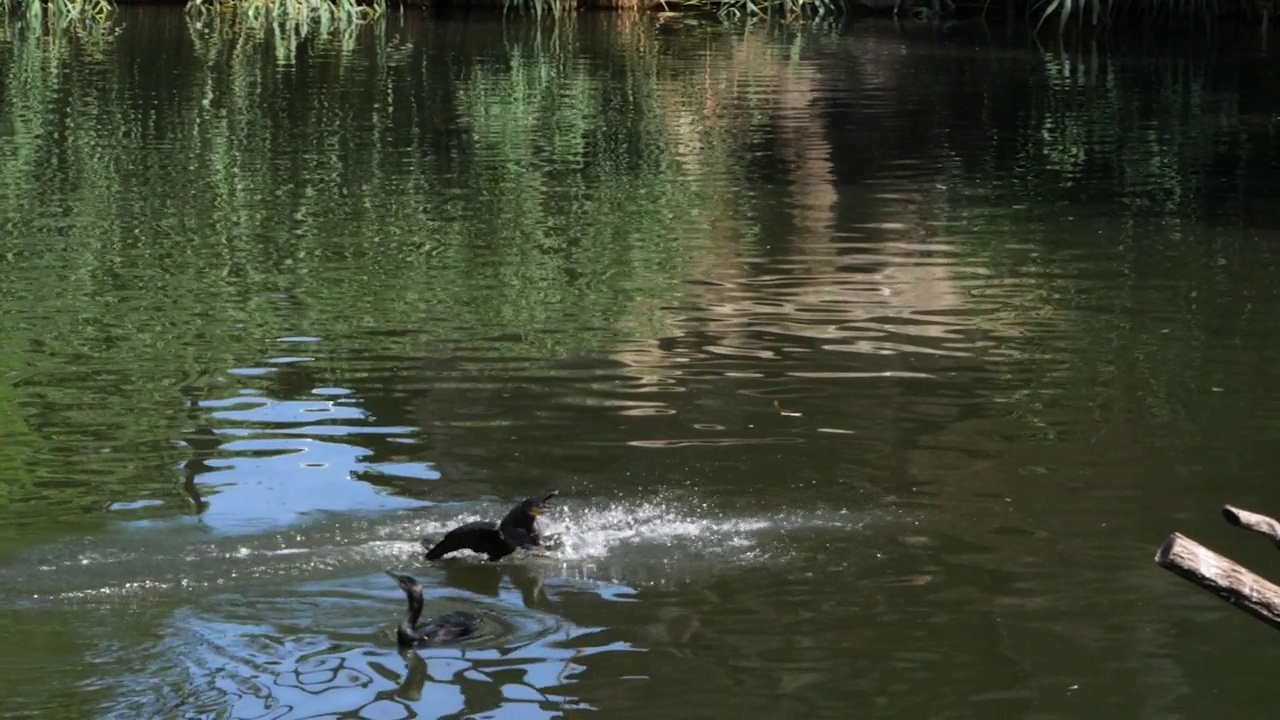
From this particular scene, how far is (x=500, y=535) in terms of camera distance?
284 inches

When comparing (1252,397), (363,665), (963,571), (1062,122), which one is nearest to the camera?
(363,665)

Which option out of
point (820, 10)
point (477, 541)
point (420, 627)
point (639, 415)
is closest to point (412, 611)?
point (420, 627)

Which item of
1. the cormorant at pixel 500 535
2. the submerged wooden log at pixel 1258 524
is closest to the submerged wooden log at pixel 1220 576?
the submerged wooden log at pixel 1258 524

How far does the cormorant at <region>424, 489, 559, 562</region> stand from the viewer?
282 inches

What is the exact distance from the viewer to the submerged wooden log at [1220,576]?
157 inches

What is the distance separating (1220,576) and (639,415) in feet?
18.0

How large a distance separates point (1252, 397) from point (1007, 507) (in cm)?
227

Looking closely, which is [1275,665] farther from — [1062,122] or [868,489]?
[1062,122]

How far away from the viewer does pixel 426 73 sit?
990 inches

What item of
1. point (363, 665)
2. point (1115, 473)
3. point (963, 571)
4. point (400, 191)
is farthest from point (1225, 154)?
→ point (363, 665)

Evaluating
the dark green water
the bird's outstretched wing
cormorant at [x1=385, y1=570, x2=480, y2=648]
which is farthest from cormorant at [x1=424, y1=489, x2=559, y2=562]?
cormorant at [x1=385, y1=570, x2=480, y2=648]

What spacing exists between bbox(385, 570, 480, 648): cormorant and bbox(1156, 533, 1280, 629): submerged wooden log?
3013 mm

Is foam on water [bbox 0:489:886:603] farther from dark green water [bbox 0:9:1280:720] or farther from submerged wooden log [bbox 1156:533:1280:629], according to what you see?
submerged wooden log [bbox 1156:533:1280:629]

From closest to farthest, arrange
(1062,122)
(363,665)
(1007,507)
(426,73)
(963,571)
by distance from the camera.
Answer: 1. (363,665)
2. (963,571)
3. (1007,507)
4. (1062,122)
5. (426,73)
